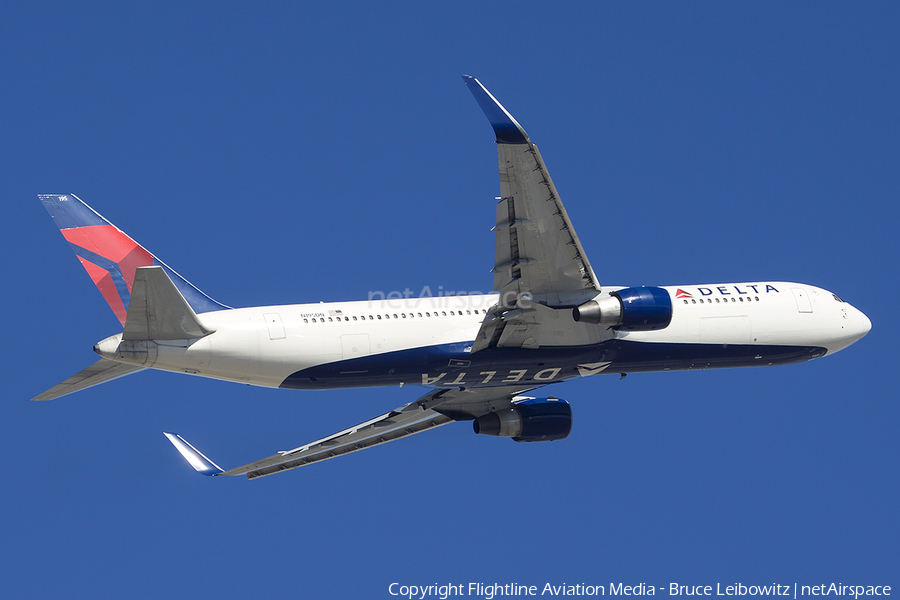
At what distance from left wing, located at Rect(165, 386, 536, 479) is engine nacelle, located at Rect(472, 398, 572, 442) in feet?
1.82

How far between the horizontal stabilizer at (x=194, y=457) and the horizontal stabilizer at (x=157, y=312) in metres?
11.0

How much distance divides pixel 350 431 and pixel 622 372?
1119 cm

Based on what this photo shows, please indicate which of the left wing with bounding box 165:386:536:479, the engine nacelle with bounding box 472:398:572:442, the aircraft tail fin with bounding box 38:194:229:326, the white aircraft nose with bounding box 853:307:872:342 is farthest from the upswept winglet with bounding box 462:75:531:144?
the white aircraft nose with bounding box 853:307:872:342

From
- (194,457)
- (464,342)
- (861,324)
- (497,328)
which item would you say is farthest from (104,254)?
(861,324)

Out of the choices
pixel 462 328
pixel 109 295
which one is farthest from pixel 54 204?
pixel 462 328

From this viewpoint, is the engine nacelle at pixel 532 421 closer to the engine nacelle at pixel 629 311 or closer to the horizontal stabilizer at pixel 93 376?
the engine nacelle at pixel 629 311

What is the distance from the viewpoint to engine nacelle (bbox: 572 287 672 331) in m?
34.9

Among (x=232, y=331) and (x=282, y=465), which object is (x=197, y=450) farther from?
(x=232, y=331)

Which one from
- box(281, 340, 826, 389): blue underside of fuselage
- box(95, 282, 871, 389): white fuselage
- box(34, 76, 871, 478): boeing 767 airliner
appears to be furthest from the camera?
box(281, 340, 826, 389): blue underside of fuselage

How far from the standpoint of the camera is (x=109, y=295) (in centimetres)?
3578

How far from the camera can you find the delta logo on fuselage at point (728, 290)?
130 ft

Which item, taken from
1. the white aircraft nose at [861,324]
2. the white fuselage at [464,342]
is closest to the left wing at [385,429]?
the white fuselage at [464,342]

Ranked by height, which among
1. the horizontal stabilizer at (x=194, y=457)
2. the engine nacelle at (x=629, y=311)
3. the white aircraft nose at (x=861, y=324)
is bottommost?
the horizontal stabilizer at (x=194, y=457)

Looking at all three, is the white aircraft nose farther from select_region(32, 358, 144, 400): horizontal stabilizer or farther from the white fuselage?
select_region(32, 358, 144, 400): horizontal stabilizer
